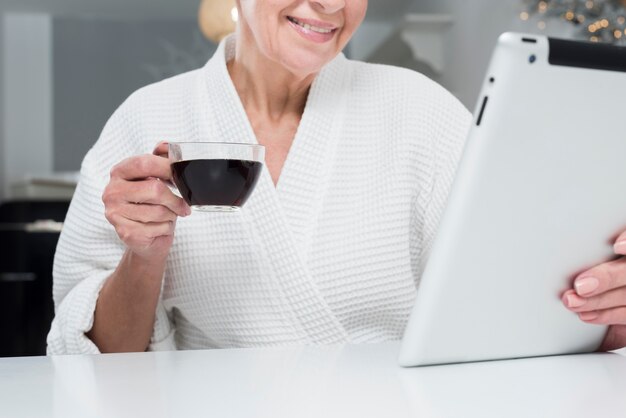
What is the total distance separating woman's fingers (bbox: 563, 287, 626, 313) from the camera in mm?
790

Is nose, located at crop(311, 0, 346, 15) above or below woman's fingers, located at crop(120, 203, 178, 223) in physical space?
above

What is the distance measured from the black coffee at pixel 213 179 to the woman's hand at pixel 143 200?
4 centimetres

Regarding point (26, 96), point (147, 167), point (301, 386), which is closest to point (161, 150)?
point (147, 167)

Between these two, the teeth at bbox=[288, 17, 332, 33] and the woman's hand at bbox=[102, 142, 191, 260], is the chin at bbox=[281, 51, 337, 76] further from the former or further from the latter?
the woman's hand at bbox=[102, 142, 191, 260]

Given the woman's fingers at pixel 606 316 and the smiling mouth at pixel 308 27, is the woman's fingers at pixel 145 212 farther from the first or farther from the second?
the woman's fingers at pixel 606 316

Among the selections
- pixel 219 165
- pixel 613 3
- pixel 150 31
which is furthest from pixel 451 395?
pixel 150 31

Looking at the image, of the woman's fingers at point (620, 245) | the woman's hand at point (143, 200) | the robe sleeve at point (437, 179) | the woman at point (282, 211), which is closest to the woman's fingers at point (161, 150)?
the woman's hand at point (143, 200)

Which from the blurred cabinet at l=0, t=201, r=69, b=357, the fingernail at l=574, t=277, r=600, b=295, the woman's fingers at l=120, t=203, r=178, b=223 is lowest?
the blurred cabinet at l=0, t=201, r=69, b=357

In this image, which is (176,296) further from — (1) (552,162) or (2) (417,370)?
(1) (552,162)

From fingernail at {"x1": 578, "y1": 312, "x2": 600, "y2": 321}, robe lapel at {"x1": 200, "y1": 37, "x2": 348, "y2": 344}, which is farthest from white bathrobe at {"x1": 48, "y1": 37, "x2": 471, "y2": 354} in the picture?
fingernail at {"x1": 578, "y1": 312, "x2": 600, "y2": 321}

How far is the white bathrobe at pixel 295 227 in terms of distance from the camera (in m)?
1.23

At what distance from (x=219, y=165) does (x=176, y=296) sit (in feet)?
1.31

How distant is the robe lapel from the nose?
177 mm

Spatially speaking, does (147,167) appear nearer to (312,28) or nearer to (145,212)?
(145,212)
